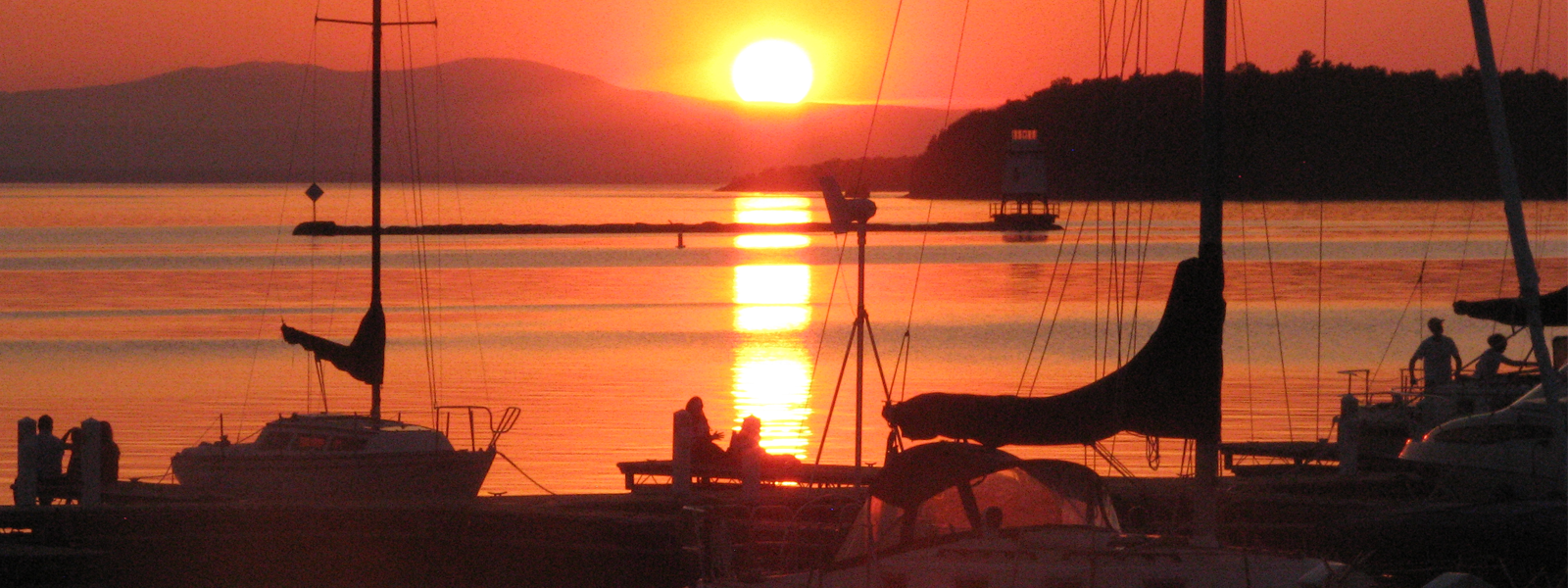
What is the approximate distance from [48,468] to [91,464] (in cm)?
127

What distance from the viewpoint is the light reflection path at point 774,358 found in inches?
1131

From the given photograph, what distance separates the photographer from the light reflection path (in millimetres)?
28734

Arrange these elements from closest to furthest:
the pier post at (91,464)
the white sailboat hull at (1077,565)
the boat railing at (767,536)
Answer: the white sailboat hull at (1077,565) → the boat railing at (767,536) → the pier post at (91,464)

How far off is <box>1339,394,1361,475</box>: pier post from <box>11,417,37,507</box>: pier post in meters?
13.7

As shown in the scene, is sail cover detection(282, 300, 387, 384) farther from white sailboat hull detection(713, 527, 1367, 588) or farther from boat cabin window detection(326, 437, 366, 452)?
white sailboat hull detection(713, 527, 1367, 588)

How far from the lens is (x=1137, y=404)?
11.7 m

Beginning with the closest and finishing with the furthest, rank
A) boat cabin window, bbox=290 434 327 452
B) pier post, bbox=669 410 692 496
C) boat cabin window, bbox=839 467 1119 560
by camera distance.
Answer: boat cabin window, bbox=839 467 1119 560
pier post, bbox=669 410 692 496
boat cabin window, bbox=290 434 327 452

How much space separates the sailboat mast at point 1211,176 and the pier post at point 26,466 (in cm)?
1192

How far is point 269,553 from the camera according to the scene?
54.3 ft

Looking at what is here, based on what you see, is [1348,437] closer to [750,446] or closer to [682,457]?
[750,446]

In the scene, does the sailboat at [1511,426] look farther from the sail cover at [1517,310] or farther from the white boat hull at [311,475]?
the white boat hull at [311,475]

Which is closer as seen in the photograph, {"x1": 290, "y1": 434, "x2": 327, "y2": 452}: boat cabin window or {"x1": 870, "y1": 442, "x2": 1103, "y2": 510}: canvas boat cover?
{"x1": 870, "y1": 442, "x2": 1103, "y2": 510}: canvas boat cover

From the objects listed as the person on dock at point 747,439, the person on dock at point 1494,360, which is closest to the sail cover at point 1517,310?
the person on dock at point 1494,360

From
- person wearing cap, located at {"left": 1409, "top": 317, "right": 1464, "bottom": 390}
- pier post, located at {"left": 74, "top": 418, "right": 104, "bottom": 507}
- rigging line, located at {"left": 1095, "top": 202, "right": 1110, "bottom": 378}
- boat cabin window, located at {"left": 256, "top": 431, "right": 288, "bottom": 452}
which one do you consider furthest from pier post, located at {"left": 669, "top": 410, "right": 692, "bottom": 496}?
person wearing cap, located at {"left": 1409, "top": 317, "right": 1464, "bottom": 390}
